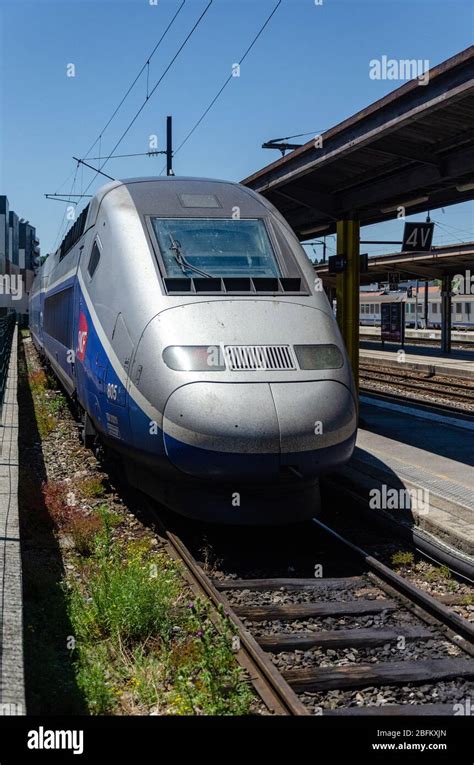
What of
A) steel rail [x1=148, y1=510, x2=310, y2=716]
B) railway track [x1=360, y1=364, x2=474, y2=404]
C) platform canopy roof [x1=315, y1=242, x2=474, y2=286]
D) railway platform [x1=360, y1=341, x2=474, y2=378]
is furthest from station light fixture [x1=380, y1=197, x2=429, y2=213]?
platform canopy roof [x1=315, y1=242, x2=474, y2=286]

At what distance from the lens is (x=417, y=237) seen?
603 inches

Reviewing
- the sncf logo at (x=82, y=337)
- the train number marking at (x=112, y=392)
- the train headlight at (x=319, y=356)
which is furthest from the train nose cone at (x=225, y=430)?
the sncf logo at (x=82, y=337)

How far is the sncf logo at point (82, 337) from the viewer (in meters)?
9.41

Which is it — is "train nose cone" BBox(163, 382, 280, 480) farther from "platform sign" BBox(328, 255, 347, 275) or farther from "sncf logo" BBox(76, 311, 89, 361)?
"platform sign" BBox(328, 255, 347, 275)

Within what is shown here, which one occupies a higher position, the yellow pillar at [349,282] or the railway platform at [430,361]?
the yellow pillar at [349,282]

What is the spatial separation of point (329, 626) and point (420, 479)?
378 cm

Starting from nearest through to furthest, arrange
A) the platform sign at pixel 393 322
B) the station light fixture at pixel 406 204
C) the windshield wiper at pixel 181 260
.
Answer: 1. the windshield wiper at pixel 181 260
2. the station light fixture at pixel 406 204
3. the platform sign at pixel 393 322

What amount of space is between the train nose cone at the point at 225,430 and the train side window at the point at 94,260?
2.98 meters

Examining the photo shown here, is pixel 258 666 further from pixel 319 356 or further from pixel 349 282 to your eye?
pixel 349 282

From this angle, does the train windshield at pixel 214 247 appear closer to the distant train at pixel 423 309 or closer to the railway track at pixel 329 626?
the railway track at pixel 329 626

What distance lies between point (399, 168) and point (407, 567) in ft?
21.0

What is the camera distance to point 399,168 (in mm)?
11672
